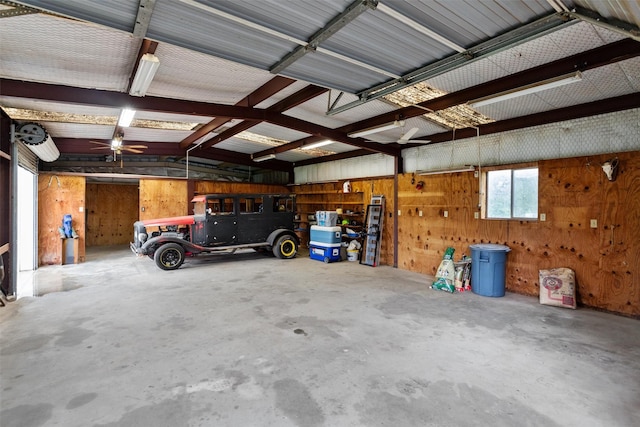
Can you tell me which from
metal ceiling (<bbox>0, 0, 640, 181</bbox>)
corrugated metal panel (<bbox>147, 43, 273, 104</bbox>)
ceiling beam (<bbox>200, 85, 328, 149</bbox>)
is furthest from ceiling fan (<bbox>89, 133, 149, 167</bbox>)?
corrugated metal panel (<bbox>147, 43, 273, 104</bbox>)

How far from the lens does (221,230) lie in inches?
302

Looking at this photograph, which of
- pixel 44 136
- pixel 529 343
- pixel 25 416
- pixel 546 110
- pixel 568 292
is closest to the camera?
pixel 25 416

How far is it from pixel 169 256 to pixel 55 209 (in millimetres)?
3513

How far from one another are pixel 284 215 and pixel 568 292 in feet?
20.6

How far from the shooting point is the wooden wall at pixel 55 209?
766 cm

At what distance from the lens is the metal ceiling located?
6.53ft

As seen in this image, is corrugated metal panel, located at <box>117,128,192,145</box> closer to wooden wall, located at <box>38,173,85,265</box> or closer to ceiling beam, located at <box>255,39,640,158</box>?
wooden wall, located at <box>38,173,85,265</box>

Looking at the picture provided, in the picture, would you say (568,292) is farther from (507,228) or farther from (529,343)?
(529,343)

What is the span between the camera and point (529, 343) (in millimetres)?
3361

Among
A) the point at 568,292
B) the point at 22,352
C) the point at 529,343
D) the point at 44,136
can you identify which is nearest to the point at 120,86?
the point at 44,136

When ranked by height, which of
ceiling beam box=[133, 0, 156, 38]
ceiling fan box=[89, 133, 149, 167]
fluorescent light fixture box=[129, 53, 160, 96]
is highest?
ceiling fan box=[89, 133, 149, 167]

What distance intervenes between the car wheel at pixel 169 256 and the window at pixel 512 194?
6.33m

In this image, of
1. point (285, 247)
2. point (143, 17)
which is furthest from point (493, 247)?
point (143, 17)

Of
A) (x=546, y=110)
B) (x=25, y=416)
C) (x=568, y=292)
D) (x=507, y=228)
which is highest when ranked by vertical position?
(x=546, y=110)
